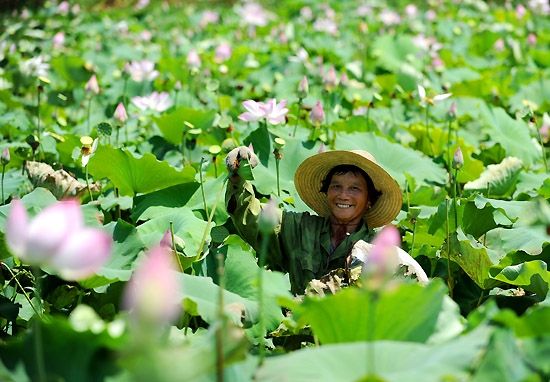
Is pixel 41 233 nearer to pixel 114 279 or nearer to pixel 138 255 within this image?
pixel 114 279

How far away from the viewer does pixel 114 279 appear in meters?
1.91

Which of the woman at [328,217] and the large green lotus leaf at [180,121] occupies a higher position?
the large green lotus leaf at [180,121]

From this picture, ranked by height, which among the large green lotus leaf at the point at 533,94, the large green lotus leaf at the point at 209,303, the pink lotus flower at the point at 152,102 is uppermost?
the large green lotus leaf at the point at 533,94

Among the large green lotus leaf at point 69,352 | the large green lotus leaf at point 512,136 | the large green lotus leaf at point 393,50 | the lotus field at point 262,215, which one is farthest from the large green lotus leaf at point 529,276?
the large green lotus leaf at point 393,50

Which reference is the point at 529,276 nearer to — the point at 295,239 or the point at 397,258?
the point at 397,258

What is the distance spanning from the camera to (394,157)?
11.0ft

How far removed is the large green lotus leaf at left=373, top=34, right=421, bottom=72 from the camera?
5773mm

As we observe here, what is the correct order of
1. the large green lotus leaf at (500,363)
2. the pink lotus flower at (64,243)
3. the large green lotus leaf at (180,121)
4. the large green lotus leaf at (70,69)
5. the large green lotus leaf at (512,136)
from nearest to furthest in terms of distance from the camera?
the pink lotus flower at (64,243), the large green lotus leaf at (500,363), the large green lotus leaf at (180,121), the large green lotus leaf at (512,136), the large green lotus leaf at (70,69)

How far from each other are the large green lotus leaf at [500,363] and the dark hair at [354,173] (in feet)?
3.72

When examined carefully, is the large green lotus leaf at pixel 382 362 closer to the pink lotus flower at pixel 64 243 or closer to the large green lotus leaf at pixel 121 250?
the pink lotus flower at pixel 64 243

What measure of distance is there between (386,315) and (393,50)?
15.6 ft

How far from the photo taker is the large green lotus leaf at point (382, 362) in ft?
4.50

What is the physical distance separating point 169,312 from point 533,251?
61.1 inches

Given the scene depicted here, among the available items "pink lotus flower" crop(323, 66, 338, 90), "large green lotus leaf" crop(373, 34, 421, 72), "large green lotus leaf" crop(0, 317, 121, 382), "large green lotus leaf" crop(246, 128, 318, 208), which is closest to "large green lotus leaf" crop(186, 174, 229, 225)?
"large green lotus leaf" crop(246, 128, 318, 208)
